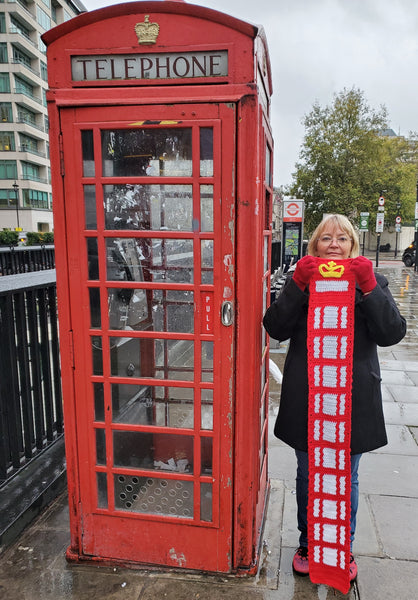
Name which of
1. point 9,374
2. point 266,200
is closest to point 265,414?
point 266,200

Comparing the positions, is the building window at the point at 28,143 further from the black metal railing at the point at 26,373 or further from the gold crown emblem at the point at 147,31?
the gold crown emblem at the point at 147,31

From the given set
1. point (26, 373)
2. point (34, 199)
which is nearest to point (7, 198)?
point (34, 199)

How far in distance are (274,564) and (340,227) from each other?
1.93m

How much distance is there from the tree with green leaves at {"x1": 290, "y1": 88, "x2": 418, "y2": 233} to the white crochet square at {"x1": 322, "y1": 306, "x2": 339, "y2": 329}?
Answer: 24.7 metres

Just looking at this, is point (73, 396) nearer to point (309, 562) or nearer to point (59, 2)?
point (309, 562)

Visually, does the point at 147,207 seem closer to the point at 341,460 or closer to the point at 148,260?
the point at 148,260

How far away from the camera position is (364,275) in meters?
2.13

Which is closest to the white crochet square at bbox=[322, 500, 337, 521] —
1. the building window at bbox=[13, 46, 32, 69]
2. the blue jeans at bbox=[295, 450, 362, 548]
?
the blue jeans at bbox=[295, 450, 362, 548]

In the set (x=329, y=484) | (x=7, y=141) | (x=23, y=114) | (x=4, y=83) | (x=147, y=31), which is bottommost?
(x=329, y=484)

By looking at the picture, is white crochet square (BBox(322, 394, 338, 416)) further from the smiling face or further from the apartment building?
the apartment building

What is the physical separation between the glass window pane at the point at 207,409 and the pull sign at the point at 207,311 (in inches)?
14.6

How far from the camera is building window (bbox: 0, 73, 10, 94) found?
1893 inches

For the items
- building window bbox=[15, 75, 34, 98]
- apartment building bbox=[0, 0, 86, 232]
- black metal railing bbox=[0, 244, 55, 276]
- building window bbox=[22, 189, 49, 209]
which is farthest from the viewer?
building window bbox=[22, 189, 49, 209]

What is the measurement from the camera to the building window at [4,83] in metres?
48.1
